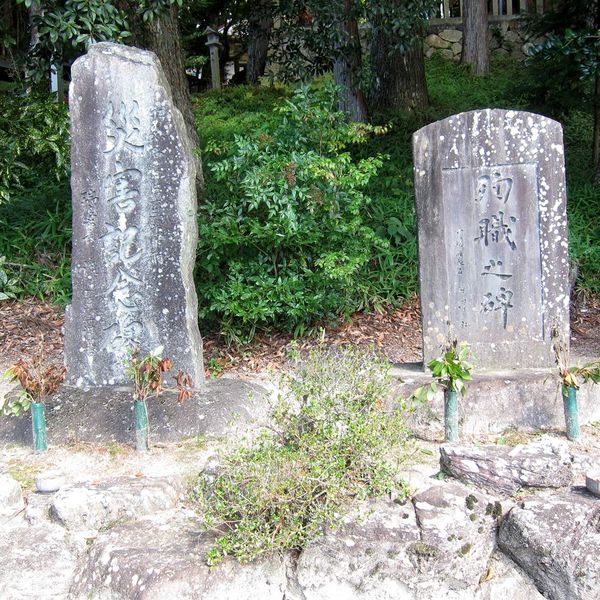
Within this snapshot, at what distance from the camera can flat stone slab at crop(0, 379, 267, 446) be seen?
16.3 feet

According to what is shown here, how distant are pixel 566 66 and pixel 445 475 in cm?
684

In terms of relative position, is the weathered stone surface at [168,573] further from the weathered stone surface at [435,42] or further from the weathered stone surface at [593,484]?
the weathered stone surface at [435,42]

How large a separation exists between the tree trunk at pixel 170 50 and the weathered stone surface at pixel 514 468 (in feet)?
16.8

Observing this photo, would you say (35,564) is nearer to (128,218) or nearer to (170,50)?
(128,218)

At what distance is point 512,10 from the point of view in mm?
19422

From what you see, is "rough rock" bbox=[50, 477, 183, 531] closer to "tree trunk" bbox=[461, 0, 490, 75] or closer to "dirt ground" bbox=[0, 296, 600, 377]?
"dirt ground" bbox=[0, 296, 600, 377]

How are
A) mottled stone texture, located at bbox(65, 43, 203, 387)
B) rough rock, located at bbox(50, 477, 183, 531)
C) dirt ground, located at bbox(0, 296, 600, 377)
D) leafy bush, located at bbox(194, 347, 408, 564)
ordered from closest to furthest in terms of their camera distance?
leafy bush, located at bbox(194, 347, 408, 564), rough rock, located at bbox(50, 477, 183, 531), mottled stone texture, located at bbox(65, 43, 203, 387), dirt ground, located at bbox(0, 296, 600, 377)

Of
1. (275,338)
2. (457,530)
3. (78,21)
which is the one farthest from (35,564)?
(78,21)

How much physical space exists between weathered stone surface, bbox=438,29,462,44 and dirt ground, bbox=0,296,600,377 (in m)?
12.4

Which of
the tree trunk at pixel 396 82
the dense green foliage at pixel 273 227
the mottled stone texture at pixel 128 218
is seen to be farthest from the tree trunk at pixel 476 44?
the mottled stone texture at pixel 128 218

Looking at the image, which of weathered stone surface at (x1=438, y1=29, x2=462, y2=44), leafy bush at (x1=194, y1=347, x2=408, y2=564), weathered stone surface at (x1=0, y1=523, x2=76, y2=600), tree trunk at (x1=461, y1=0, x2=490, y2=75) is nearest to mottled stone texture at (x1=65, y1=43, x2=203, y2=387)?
leafy bush at (x1=194, y1=347, x2=408, y2=564)

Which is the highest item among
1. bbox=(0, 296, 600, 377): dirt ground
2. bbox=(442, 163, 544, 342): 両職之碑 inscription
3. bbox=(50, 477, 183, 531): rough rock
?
bbox=(442, 163, 544, 342): 両職之碑 inscription

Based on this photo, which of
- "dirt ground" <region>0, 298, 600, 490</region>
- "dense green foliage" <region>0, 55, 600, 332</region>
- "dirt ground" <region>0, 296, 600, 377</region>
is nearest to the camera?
"dirt ground" <region>0, 298, 600, 490</region>

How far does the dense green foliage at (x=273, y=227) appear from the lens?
21.8 feet
